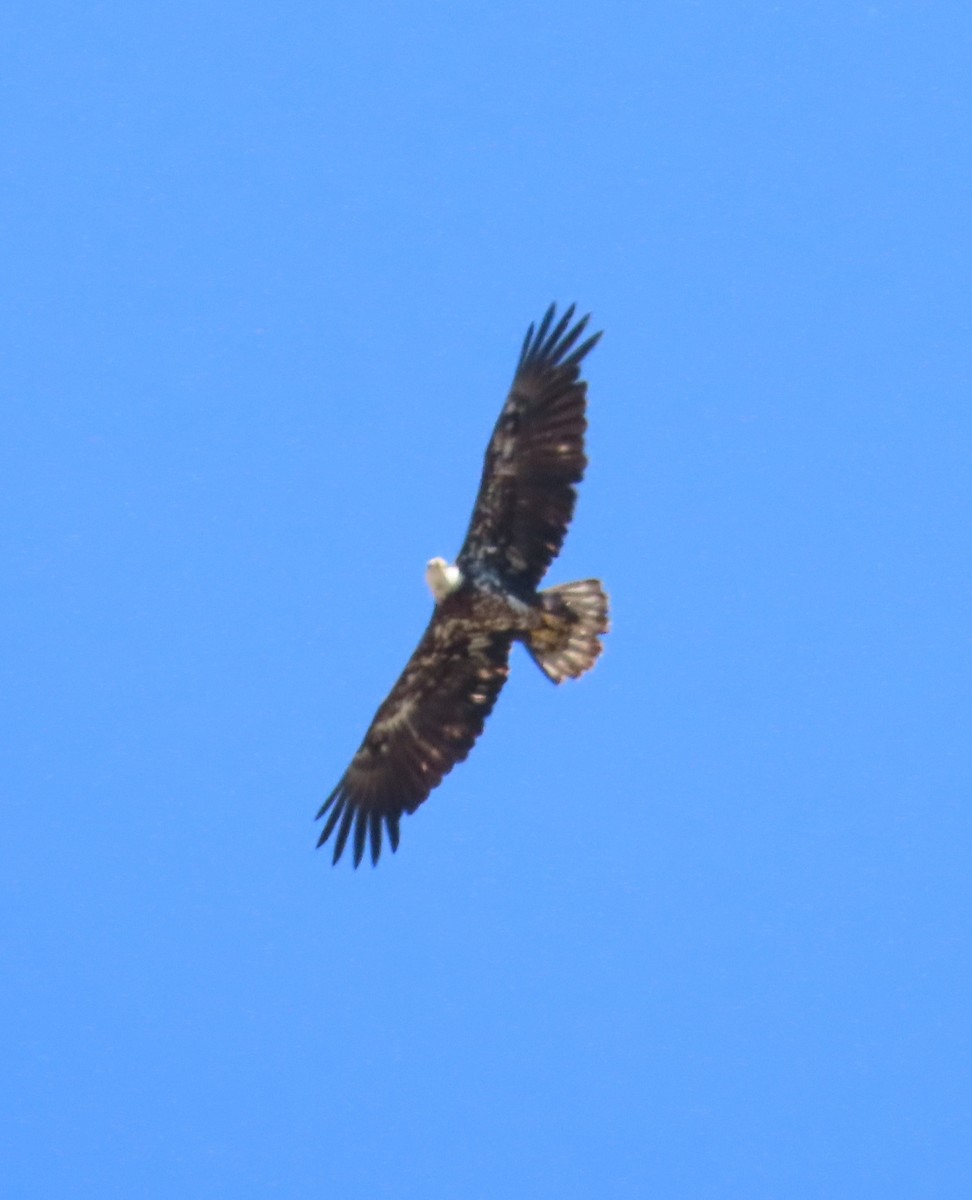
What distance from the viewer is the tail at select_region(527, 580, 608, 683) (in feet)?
43.3

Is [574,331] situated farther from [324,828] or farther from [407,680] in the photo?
[324,828]

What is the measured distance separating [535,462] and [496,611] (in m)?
0.80

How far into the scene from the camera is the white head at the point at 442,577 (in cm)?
1312

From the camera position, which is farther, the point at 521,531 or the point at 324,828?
the point at 324,828

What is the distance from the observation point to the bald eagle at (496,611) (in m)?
12.9

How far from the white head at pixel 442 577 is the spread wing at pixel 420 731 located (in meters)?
0.28

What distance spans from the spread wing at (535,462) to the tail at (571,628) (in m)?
0.21

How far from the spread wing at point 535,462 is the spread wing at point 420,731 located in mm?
559

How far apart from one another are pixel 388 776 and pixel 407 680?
1.79ft

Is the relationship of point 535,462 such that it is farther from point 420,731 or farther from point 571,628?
point 420,731

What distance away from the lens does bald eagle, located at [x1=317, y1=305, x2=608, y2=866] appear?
508 inches

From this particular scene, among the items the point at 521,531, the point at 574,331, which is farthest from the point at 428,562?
the point at 574,331

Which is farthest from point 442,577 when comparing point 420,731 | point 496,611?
point 420,731

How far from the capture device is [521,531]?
42.7ft
